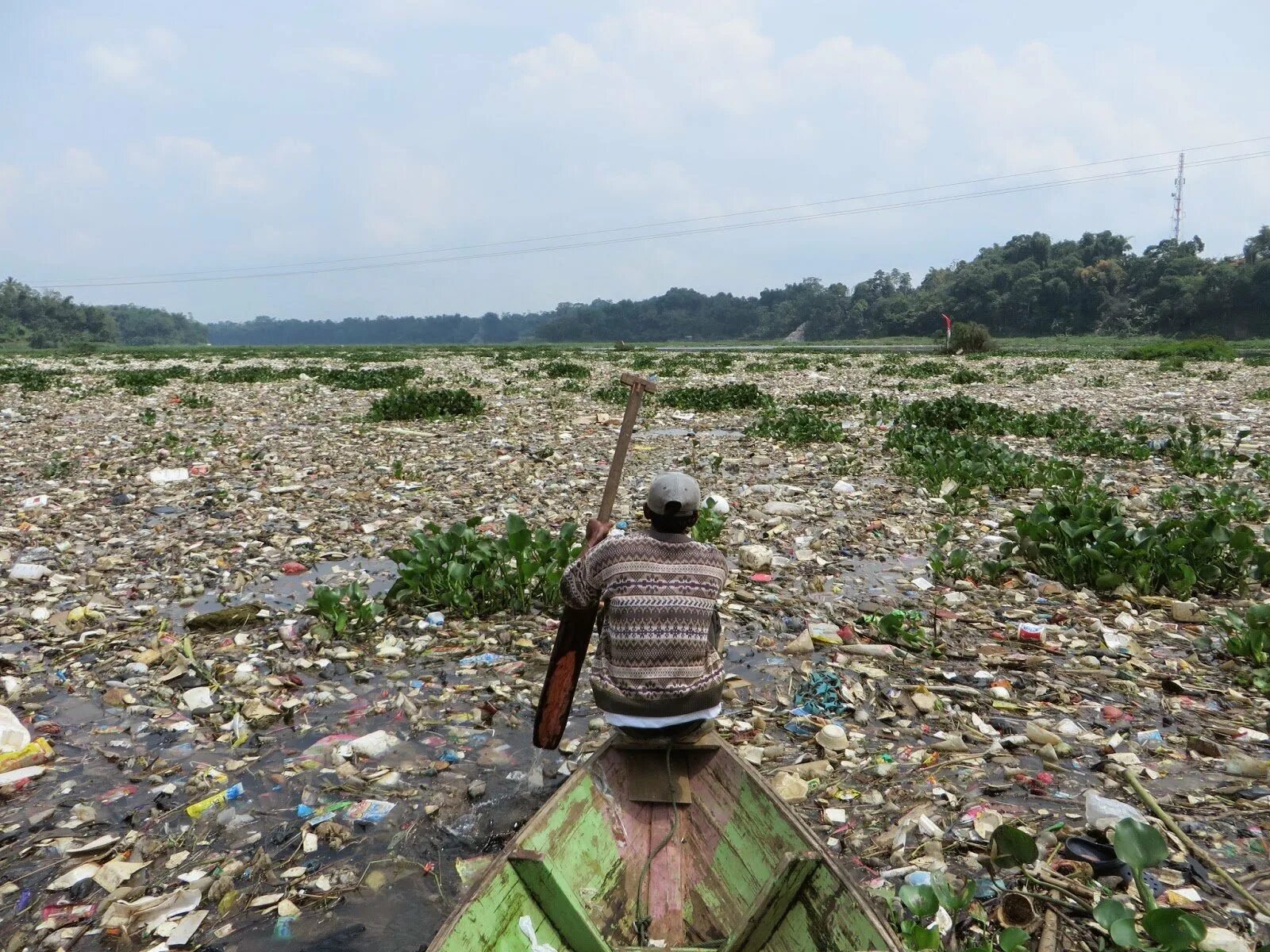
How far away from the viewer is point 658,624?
342cm

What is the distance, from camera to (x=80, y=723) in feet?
15.3

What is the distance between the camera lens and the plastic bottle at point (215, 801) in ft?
12.6

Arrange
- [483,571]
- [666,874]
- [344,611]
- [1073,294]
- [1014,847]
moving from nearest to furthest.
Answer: [1014,847] < [666,874] < [344,611] < [483,571] < [1073,294]

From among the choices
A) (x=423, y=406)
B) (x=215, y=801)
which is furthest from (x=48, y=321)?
(x=215, y=801)

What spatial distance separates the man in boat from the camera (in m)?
3.42

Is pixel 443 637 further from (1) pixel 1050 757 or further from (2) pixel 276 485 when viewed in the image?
(2) pixel 276 485

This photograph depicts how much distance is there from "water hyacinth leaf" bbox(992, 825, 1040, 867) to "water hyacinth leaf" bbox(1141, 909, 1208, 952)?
0.43 m

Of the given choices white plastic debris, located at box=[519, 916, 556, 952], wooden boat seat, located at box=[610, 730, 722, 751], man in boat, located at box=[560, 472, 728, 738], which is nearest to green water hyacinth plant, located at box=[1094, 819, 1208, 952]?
wooden boat seat, located at box=[610, 730, 722, 751]

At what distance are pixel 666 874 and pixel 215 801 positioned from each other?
2.26 m

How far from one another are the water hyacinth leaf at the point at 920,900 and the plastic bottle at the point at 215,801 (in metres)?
3.10

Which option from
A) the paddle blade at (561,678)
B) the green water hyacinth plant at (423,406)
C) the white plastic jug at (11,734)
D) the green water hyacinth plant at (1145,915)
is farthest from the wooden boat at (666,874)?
the green water hyacinth plant at (423,406)

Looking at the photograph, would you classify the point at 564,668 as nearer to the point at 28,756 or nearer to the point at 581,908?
the point at 581,908

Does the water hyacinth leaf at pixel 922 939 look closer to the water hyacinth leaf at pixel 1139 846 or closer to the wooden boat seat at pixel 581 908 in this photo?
the wooden boat seat at pixel 581 908

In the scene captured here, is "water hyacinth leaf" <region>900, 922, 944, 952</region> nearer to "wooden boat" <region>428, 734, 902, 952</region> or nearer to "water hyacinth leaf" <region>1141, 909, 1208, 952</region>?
"wooden boat" <region>428, 734, 902, 952</region>
